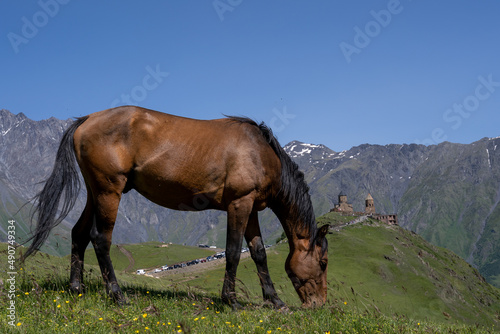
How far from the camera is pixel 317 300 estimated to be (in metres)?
10.0

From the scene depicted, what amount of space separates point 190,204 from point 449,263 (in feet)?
482

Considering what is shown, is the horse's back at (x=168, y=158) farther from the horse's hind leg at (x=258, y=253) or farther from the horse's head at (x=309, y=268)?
the horse's head at (x=309, y=268)

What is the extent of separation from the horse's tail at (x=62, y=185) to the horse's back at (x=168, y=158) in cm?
44

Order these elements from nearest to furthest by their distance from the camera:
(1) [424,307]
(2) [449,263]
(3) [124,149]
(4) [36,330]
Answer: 1. (4) [36,330]
2. (3) [124,149]
3. (1) [424,307]
4. (2) [449,263]

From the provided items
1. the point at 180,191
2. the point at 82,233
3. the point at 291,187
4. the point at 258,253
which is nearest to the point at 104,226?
the point at 82,233

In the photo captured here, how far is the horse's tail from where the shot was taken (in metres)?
9.33

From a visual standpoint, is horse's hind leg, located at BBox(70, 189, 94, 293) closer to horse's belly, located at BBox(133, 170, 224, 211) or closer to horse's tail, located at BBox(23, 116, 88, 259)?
horse's tail, located at BBox(23, 116, 88, 259)

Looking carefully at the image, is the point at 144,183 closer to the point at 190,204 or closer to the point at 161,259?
the point at 190,204

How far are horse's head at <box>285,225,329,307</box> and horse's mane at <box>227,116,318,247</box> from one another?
19cm

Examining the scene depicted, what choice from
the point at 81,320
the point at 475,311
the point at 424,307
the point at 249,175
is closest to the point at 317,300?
the point at 249,175

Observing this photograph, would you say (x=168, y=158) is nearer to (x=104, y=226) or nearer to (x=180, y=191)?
(x=180, y=191)

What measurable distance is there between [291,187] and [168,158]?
3.00m

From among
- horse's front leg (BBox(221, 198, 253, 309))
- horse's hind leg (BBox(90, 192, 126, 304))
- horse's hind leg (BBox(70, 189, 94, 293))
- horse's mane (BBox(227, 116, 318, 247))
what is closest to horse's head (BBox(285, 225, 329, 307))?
horse's mane (BBox(227, 116, 318, 247))

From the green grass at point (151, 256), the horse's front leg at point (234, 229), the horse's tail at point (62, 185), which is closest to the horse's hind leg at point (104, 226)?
the horse's tail at point (62, 185)
